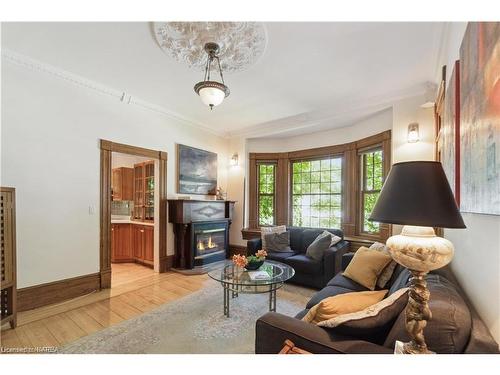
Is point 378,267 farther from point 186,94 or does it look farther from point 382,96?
point 186,94

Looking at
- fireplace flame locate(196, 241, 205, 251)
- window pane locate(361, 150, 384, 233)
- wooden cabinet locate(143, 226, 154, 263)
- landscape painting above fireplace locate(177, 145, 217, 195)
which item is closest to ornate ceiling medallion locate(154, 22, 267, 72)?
landscape painting above fireplace locate(177, 145, 217, 195)

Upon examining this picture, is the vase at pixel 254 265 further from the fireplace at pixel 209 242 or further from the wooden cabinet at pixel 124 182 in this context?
the wooden cabinet at pixel 124 182

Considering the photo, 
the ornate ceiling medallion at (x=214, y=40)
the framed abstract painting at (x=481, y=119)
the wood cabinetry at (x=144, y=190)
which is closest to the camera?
the framed abstract painting at (x=481, y=119)

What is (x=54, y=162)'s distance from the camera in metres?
2.94

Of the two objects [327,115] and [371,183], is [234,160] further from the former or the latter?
[371,183]

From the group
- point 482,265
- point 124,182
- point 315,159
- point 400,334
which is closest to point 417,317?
point 400,334

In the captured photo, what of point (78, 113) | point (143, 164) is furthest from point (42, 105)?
point (143, 164)

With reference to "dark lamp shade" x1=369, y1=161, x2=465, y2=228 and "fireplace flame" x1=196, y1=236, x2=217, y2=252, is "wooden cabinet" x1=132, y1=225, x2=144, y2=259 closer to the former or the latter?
"fireplace flame" x1=196, y1=236, x2=217, y2=252

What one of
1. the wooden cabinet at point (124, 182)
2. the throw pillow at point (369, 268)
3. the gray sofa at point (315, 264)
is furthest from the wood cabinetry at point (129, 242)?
the throw pillow at point (369, 268)

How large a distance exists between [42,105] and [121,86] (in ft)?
3.04

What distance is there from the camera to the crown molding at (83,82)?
2.63 metres

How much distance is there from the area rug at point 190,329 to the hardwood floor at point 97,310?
20cm

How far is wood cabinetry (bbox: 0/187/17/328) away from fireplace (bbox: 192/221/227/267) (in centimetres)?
241

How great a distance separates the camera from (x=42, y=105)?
285 centimetres
